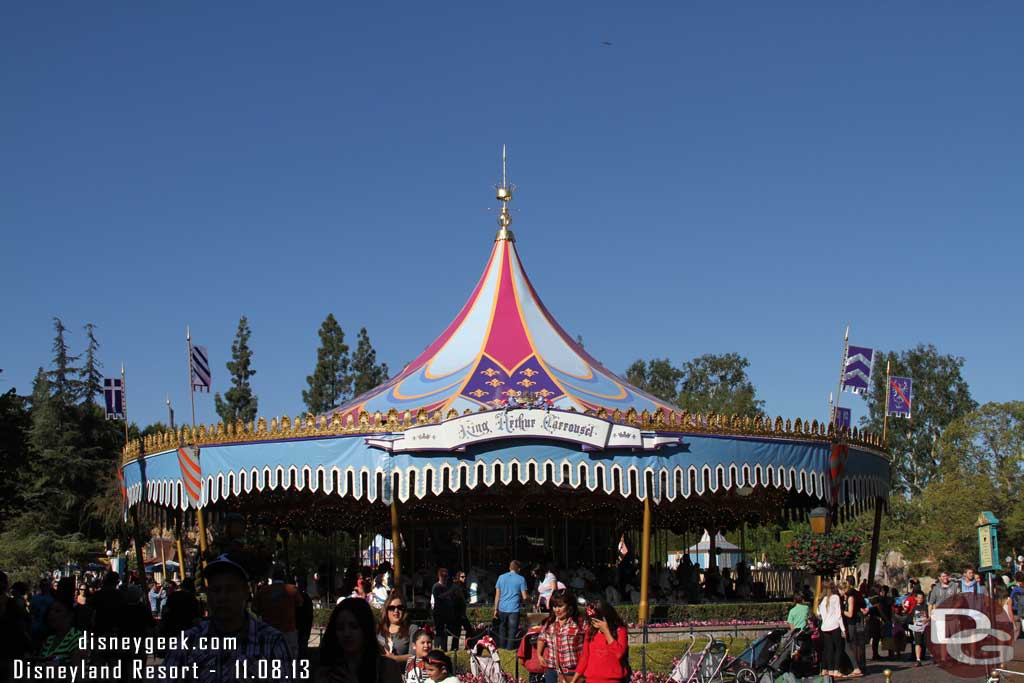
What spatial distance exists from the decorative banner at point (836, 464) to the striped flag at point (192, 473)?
10946 mm

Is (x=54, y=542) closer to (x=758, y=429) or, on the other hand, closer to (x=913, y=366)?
(x=758, y=429)

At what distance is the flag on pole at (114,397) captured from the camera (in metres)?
25.2

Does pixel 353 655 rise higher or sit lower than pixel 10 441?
lower

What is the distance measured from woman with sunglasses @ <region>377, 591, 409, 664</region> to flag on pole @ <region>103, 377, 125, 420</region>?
63.9 ft

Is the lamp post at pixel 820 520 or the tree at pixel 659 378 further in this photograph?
the tree at pixel 659 378

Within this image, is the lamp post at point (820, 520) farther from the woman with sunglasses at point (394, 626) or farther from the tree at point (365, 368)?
the tree at point (365, 368)

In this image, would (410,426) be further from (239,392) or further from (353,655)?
(239,392)

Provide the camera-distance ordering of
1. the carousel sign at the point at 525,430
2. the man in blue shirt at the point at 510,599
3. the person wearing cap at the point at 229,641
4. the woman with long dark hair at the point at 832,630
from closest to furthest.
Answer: the person wearing cap at the point at 229,641
the woman with long dark hair at the point at 832,630
the man in blue shirt at the point at 510,599
the carousel sign at the point at 525,430

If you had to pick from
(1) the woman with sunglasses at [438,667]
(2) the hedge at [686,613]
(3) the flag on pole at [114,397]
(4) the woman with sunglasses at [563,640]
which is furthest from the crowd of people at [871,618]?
(3) the flag on pole at [114,397]

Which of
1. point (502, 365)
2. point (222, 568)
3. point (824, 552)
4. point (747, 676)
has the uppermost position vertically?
point (502, 365)

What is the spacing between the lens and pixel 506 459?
1886cm

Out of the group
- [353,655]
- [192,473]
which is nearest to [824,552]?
[192,473]

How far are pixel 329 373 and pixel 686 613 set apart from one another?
147ft

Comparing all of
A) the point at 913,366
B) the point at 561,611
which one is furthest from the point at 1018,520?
the point at 561,611
